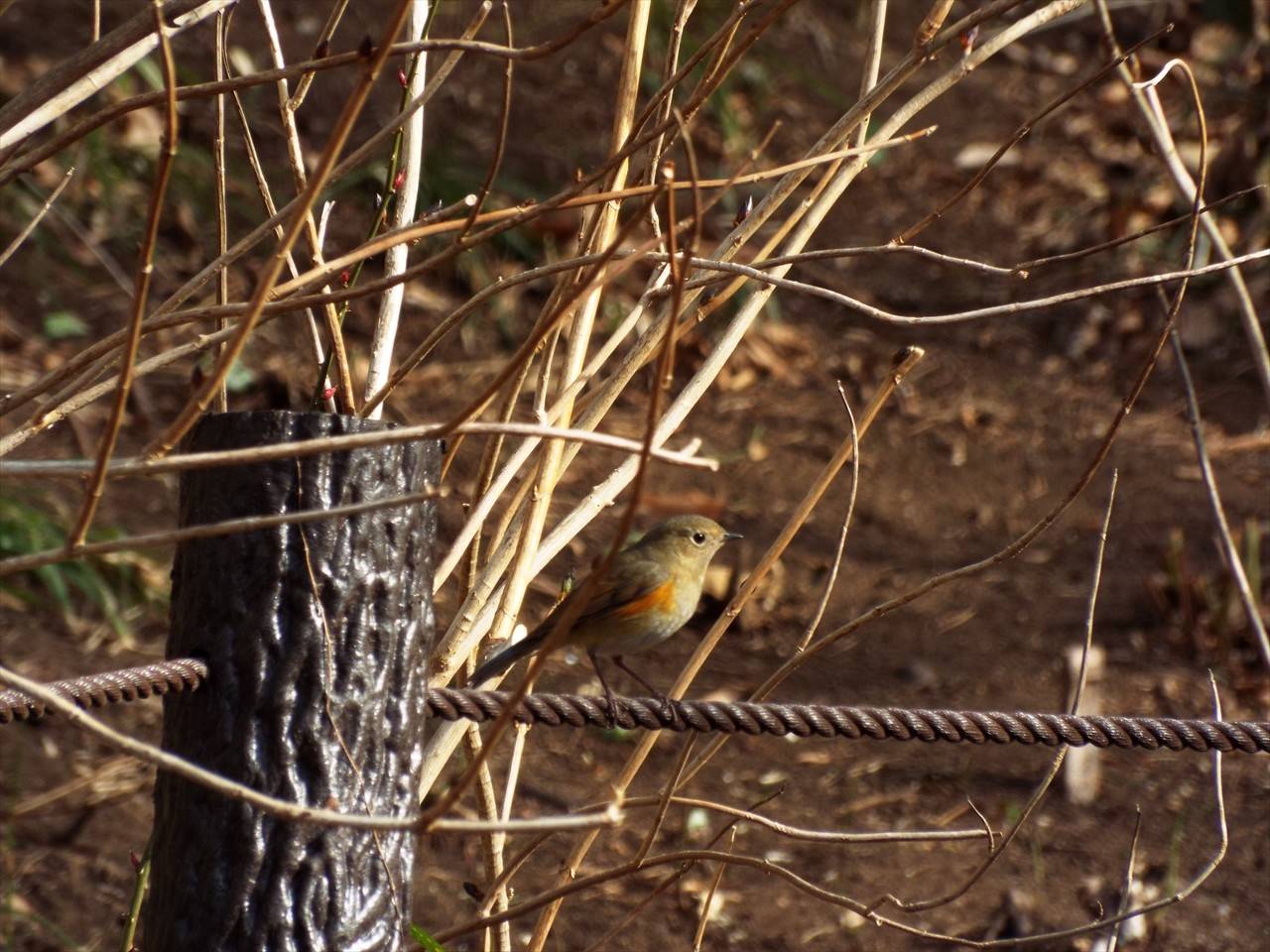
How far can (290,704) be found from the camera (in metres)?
1.96

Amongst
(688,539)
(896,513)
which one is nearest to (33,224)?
(688,539)

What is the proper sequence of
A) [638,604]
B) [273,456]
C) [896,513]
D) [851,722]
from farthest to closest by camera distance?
[896,513] → [638,604] → [851,722] → [273,456]

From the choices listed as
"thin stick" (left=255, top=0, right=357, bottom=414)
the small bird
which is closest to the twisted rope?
"thin stick" (left=255, top=0, right=357, bottom=414)

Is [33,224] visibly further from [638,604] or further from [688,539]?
[688,539]

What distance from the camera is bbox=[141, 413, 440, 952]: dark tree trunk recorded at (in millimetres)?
1922

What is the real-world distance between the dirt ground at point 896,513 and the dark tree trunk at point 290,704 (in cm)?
259

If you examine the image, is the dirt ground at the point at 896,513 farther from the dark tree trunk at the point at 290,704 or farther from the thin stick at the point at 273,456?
the thin stick at the point at 273,456

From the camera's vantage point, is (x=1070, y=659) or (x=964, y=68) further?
(x=1070, y=659)

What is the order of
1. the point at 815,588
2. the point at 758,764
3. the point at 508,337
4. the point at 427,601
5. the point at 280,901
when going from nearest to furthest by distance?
1. the point at 280,901
2. the point at 427,601
3. the point at 758,764
4. the point at 815,588
5. the point at 508,337

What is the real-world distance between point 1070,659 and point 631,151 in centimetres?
389

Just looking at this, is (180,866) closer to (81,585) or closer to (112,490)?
(81,585)

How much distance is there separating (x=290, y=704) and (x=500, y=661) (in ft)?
3.48

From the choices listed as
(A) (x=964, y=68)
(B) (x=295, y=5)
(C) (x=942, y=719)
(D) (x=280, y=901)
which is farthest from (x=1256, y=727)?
(B) (x=295, y=5)

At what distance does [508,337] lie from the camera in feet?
26.4
